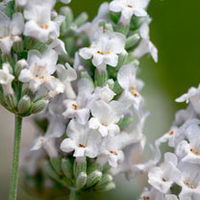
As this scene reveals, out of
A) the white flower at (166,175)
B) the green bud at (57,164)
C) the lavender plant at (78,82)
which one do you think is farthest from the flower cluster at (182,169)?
the green bud at (57,164)

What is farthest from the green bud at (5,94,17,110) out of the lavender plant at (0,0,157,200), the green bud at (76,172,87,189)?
the green bud at (76,172,87,189)

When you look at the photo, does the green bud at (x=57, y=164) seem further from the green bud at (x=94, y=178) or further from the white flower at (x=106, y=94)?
the white flower at (x=106, y=94)

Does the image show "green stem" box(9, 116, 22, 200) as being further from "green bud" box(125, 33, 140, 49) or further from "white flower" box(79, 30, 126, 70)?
"green bud" box(125, 33, 140, 49)

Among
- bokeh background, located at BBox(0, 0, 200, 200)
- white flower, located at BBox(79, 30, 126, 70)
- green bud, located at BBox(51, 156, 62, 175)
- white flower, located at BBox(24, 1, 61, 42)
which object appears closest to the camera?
white flower, located at BBox(24, 1, 61, 42)

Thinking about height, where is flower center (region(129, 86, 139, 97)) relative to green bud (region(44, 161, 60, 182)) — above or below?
above

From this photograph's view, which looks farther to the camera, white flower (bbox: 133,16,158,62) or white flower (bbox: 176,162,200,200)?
white flower (bbox: 133,16,158,62)

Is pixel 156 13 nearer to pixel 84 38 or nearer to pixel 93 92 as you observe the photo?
pixel 84 38

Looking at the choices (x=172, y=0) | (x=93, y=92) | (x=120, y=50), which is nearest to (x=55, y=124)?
(x=93, y=92)
